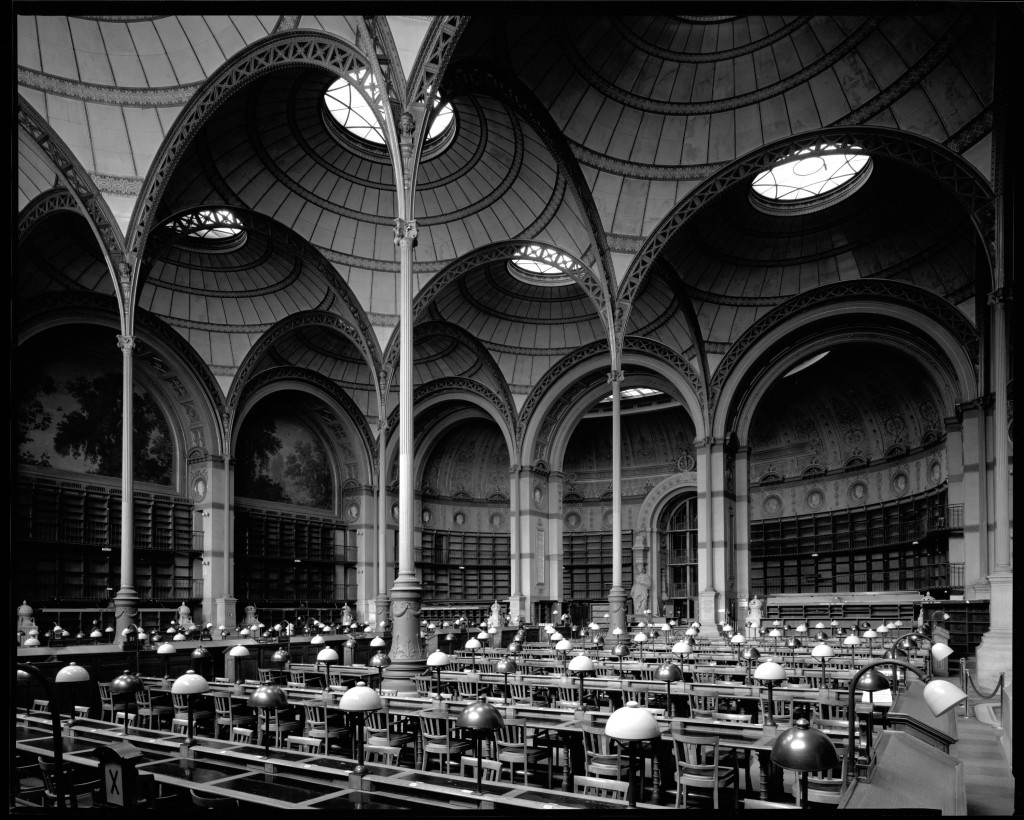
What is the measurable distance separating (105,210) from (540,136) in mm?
10894

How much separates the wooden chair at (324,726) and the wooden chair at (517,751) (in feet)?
6.17

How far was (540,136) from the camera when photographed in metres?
22.7

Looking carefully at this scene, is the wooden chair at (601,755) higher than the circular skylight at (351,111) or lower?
lower

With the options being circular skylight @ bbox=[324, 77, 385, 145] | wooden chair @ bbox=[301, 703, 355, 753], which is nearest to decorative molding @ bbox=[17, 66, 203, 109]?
circular skylight @ bbox=[324, 77, 385, 145]

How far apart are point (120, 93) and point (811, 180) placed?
19017 millimetres

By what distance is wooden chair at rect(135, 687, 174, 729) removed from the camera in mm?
12570

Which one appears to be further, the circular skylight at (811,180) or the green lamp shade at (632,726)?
the circular skylight at (811,180)

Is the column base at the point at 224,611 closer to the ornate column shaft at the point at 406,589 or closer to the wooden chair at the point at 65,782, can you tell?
the ornate column shaft at the point at 406,589

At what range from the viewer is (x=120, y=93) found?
63.4 ft

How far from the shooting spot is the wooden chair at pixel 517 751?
9430 mm

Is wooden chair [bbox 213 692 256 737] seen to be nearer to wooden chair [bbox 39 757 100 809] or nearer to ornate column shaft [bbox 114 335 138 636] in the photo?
wooden chair [bbox 39 757 100 809]

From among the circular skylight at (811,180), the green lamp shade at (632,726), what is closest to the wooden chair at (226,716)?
the green lamp shade at (632,726)

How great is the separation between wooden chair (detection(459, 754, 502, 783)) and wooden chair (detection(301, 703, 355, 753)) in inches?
59.7

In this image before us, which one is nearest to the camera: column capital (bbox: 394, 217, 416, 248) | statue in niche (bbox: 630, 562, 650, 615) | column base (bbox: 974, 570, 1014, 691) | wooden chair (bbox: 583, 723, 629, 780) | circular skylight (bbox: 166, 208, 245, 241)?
wooden chair (bbox: 583, 723, 629, 780)
